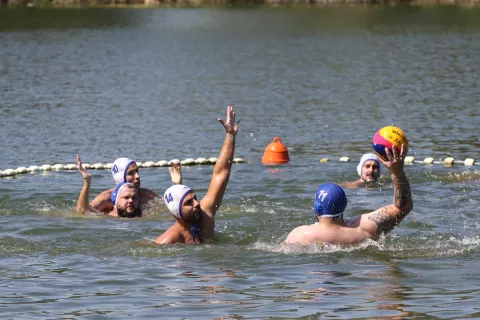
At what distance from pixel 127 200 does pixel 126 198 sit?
39mm

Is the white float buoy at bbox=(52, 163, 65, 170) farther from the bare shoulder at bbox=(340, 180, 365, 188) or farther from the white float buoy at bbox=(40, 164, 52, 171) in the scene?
the bare shoulder at bbox=(340, 180, 365, 188)

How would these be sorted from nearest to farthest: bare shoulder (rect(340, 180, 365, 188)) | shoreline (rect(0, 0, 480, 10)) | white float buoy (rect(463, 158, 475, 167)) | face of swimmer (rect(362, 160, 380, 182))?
face of swimmer (rect(362, 160, 380, 182)) → bare shoulder (rect(340, 180, 365, 188)) → white float buoy (rect(463, 158, 475, 167)) → shoreline (rect(0, 0, 480, 10))

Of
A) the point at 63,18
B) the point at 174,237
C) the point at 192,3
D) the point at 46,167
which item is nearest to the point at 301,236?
the point at 174,237

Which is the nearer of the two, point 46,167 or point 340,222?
point 340,222

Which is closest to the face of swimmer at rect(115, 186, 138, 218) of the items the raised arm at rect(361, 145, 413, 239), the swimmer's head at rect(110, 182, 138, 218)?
the swimmer's head at rect(110, 182, 138, 218)

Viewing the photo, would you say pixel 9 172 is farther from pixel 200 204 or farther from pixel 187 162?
pixel 200 204

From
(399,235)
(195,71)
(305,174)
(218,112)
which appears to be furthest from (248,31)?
(399,235)

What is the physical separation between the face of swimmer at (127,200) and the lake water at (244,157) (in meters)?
0.26

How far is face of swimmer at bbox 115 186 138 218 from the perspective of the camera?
1609 centimetres

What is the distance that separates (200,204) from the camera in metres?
13.3

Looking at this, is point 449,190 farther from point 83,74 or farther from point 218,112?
point 83,74

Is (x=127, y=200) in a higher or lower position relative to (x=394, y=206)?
lower

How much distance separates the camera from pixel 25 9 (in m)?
75.6

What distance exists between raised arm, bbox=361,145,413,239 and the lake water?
1.40 feet
